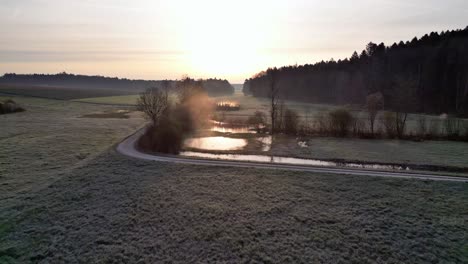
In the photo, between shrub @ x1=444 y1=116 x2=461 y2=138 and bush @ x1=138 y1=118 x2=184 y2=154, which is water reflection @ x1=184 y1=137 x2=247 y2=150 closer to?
bush @ x1=138 y1=118 x2=184 y2=154

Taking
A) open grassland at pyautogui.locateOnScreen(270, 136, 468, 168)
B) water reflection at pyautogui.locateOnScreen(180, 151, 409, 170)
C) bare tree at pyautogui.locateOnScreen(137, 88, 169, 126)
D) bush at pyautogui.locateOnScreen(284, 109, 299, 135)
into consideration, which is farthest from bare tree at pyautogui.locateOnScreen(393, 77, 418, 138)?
bare tree at pyautogui.locateOnScreen(137, 88, 169, 126)

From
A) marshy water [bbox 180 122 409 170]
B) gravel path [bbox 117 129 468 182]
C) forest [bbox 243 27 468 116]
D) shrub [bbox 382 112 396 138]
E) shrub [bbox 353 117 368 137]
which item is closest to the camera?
gravel path [bbox 117 129 468 182]

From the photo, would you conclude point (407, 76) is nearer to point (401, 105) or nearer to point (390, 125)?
point (401, 105)

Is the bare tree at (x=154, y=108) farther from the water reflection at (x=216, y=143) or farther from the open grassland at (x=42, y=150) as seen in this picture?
the water reflection at (x=216, y=143)

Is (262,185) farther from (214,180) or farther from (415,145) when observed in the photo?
(415,145)

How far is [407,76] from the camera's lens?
64125 mm

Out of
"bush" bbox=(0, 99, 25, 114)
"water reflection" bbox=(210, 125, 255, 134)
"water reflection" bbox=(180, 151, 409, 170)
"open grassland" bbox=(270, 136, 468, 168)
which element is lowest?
"water reflection" bbox=(180, 151, 409, 170)

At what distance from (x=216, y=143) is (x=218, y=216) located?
21520 mm

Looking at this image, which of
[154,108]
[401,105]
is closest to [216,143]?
[154,108]

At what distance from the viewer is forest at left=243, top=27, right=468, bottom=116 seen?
55.8 m

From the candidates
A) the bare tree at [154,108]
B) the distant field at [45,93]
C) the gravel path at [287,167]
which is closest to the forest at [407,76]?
the bare tree at [154,108]

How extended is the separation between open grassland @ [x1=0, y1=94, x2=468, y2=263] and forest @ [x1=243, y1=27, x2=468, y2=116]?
104ft

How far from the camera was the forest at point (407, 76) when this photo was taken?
5575cm

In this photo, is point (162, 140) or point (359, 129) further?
point (359, 129)
